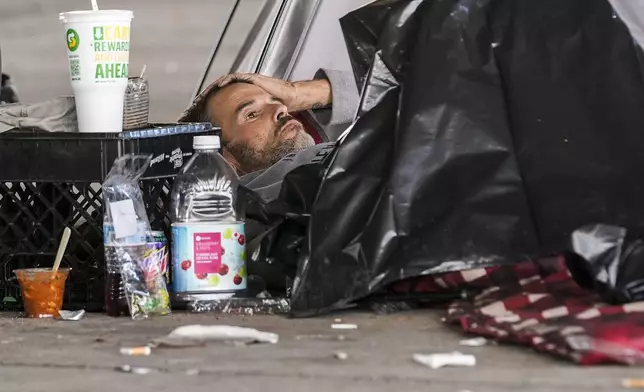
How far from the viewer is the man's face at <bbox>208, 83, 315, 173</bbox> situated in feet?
8.13

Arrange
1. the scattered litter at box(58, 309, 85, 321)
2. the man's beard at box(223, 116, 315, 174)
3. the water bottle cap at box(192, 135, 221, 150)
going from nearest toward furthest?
the scattered litter at box(58, 309, 85, 321) < the water bottle cap at box(192, 135, 221, 150) < the man's beard at box(223, 116, 315, 174)

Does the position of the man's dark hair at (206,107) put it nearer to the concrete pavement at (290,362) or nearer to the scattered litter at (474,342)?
the concrete pavement at (290,362)

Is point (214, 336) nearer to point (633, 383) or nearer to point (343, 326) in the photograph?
point (343, 326)

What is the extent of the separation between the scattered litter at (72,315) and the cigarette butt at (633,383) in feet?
3.14

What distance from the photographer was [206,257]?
171 centimetres

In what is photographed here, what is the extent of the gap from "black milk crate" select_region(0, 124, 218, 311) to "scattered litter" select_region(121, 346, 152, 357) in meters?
0.37

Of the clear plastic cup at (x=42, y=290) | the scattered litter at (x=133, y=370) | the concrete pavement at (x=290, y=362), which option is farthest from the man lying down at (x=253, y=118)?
the scattered litter at (x=133, y=370)

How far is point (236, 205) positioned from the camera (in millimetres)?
1802

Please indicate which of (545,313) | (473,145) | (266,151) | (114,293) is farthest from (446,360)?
(266,151)

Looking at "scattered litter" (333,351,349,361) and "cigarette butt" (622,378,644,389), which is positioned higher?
"cigarette butt" (622,378,644,389)

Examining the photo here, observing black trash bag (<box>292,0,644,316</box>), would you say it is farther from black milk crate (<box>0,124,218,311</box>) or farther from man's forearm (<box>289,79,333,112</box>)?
man's forearm (<box>289,79,333,112</box>)

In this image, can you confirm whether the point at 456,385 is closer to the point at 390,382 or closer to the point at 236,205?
the point at 390,382

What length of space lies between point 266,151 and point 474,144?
0.93 m

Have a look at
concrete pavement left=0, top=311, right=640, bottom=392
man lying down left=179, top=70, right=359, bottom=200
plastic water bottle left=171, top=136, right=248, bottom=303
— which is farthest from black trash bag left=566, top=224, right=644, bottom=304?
man lying down left=179, top=70, right=359, bottom=200
